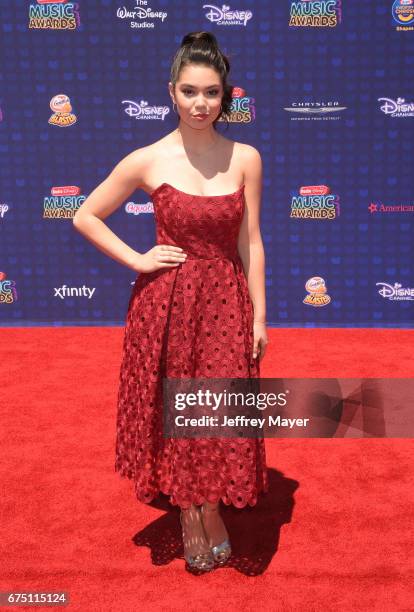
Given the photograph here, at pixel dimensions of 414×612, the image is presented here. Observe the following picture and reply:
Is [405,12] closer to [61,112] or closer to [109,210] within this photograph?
[61,112]

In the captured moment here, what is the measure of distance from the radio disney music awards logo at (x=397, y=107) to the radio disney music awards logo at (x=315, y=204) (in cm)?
84

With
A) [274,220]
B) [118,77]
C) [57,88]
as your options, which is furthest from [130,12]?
[274,220]

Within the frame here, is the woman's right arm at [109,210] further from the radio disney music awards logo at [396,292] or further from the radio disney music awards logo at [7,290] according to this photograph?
the radio disney music awards logo at [396,292]

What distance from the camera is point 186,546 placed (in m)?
2.84

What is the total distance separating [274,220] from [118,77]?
1.90m

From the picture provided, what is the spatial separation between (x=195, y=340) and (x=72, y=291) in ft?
13.7

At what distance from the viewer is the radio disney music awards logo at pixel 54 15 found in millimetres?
6012

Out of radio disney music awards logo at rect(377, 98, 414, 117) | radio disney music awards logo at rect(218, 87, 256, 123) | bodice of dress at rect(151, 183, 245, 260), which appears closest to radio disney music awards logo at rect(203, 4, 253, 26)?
radio disney music awards logo at rect(218, 87, 256, 123)

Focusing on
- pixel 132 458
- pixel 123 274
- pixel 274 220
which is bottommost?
pixel 132 458

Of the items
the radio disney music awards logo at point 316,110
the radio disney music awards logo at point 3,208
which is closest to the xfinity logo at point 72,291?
the radio disney music awards logo at point 3,208

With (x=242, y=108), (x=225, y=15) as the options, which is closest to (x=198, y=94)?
(x=242, y=108)

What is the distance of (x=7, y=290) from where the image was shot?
6.57 m

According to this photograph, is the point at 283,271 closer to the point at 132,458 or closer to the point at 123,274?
the point at 123,274

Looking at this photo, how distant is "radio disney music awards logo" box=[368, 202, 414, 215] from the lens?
6207mm
